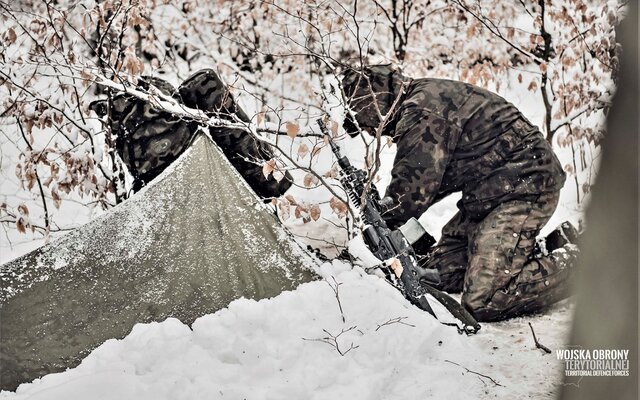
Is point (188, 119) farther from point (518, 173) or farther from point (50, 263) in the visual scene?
point (518, 173)

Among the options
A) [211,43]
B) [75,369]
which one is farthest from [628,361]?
[211,43]

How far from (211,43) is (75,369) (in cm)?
563

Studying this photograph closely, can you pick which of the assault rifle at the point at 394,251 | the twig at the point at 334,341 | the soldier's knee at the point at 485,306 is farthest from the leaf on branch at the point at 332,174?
the soldier's knee at the point at 485,306

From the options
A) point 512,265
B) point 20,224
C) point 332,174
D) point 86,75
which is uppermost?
point 86,75

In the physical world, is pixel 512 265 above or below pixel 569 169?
below

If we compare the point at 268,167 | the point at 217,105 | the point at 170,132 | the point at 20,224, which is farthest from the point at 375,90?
the point at 20,224

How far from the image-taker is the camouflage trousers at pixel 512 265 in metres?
3.56

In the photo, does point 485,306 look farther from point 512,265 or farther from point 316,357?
point 316,357

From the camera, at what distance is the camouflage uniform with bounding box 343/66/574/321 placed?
3607 millimetres

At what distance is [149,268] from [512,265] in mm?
2065

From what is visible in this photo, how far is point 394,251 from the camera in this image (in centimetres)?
323

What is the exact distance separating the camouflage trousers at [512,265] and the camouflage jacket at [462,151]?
0.35ft

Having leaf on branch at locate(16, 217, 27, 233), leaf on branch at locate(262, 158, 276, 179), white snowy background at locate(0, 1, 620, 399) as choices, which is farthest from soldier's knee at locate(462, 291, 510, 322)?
leaf on branch at locate(16, 217, 27, 233)

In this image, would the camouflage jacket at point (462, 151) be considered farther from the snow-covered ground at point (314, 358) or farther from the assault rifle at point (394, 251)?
the snow-covered ground at point (314, 358)
